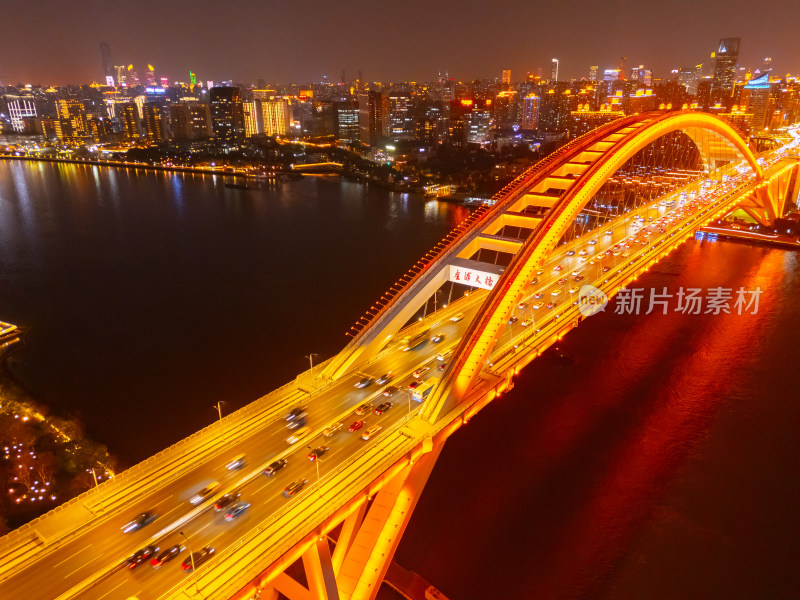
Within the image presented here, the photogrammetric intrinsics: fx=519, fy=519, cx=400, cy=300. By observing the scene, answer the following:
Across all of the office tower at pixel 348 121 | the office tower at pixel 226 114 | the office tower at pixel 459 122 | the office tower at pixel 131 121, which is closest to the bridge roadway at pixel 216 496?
the office tower at pixel 459 122

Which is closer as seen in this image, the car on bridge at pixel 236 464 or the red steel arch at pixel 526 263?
the car on bridge at pixel 236 464

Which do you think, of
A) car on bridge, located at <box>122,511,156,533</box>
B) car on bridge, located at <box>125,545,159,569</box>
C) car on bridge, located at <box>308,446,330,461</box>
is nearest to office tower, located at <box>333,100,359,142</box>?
car on bridge, located at <box>308,446,330,461</box>

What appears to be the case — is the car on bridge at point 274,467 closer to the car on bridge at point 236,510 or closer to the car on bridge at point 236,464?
the car on bridge at point 236,464

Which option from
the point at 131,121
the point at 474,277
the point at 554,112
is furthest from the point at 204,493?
the point at 131,121

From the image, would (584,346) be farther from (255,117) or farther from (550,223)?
(255,117)

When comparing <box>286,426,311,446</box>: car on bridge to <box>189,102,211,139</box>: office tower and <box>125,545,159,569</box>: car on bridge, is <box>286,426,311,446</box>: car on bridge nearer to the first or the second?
<box>125,545,159,569</box>: car on bridge

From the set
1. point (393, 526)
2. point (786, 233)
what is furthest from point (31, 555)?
point (786, 233)
